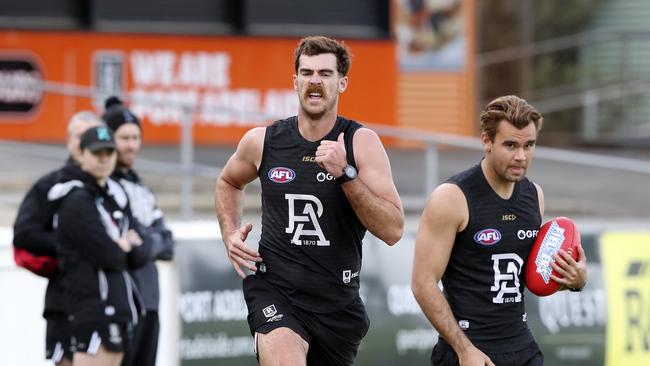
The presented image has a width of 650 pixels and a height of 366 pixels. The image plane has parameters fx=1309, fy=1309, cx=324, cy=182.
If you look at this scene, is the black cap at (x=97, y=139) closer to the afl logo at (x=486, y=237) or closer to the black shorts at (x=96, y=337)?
the black shorts at (x=96, y=337)

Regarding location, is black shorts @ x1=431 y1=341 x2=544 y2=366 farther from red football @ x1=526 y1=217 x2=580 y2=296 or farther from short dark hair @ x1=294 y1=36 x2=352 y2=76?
short dark hair @ x1=294 y1=36 x2=352 y2=76

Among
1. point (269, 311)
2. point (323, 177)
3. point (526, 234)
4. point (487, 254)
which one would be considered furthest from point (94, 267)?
point (526, 234)

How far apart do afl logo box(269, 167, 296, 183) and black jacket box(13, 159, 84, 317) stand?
1.67 meters

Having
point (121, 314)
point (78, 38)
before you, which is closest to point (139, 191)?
point (121, 314)

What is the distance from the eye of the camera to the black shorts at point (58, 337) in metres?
7.80

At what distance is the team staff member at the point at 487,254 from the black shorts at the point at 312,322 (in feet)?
1.53

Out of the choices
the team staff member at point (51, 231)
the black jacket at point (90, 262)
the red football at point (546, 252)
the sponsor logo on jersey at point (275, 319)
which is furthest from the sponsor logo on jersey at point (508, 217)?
the team staff member at point (51, 231)

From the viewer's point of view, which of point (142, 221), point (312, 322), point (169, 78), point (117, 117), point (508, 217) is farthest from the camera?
point (169, 78)

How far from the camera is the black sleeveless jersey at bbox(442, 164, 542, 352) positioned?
6449mm

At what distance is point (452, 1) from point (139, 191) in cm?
1094

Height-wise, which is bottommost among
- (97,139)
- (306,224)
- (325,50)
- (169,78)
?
(306,224)

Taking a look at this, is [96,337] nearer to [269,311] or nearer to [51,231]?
[51,231]

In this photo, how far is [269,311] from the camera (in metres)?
6.58

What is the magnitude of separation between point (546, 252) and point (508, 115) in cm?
70
